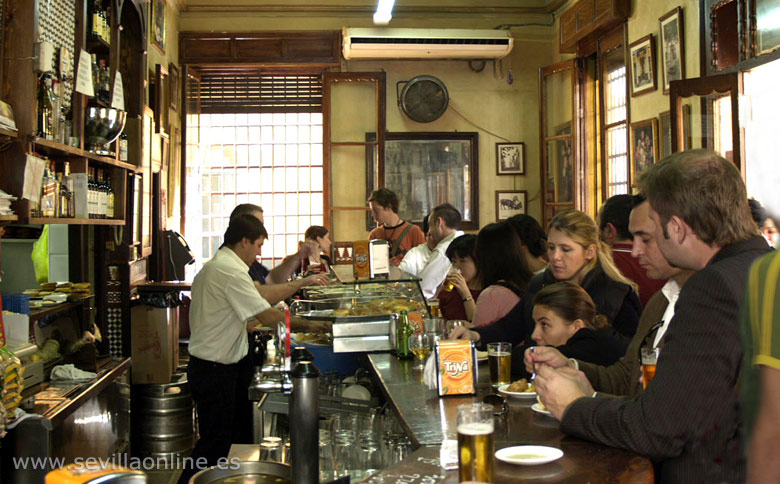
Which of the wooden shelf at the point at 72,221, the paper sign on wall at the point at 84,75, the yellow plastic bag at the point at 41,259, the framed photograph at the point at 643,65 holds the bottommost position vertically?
the yellow plastic bag at the point at 41,259

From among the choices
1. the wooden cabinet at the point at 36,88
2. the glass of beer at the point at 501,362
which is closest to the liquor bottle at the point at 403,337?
the glass of beer at the point at 501,362

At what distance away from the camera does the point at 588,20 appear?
788 centimetres

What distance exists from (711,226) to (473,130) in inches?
324

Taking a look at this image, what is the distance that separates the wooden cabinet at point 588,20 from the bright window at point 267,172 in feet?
10.6

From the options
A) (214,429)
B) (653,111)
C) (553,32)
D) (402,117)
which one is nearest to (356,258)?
(214,429)

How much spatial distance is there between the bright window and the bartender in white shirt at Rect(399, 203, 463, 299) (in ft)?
11.9

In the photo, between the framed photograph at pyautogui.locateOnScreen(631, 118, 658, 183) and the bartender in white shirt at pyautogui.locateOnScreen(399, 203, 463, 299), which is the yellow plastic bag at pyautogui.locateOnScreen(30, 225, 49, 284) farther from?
the framed photograph at pyautogui.locateOnScreen(631, 118, 658, 183)

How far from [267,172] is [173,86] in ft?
5.56

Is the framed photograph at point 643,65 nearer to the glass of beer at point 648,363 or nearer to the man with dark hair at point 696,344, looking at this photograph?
the glass of beer at point 648,363

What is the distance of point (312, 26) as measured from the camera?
9.65 meters

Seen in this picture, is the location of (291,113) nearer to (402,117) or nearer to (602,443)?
(402,117)

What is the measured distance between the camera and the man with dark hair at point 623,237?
4.32m

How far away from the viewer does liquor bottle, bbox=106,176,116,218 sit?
18.5 ft

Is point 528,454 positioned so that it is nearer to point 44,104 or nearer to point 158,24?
point 44,104
